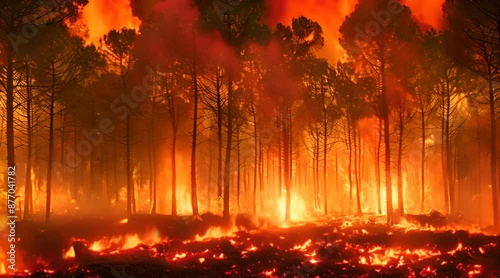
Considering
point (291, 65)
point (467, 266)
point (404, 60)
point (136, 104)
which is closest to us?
point (467, 266)

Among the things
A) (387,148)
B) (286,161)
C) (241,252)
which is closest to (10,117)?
(241,252)

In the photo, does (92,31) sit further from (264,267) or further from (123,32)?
(264,267)

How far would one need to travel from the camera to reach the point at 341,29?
2538 centimetres

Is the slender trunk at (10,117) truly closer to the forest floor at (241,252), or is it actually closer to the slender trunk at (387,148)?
the forest floor at (241,252)

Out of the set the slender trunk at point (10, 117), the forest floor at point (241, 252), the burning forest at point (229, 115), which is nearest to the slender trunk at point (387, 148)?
the burning forest at point (229, 115)

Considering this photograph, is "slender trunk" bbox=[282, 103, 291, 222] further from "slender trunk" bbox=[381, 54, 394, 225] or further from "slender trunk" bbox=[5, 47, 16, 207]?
"slender trunk" bbox=[5, 47, 16, 207]

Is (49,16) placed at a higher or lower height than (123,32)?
lower

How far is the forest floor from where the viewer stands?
1320 centimetres

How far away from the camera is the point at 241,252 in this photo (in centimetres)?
1634

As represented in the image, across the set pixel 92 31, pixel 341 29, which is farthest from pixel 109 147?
pixel 341 29

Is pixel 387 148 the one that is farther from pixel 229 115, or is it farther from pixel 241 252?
pixel 241 252

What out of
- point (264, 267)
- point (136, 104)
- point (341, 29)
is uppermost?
point (341, 29)

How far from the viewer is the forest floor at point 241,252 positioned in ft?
43.3

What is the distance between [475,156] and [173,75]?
32433 millimetres
